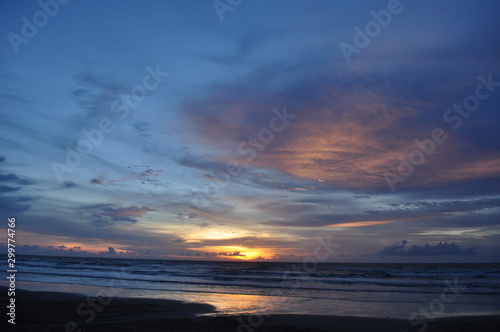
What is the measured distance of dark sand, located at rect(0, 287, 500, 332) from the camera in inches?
510

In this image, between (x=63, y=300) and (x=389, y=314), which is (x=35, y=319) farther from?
(x=389, y=314)

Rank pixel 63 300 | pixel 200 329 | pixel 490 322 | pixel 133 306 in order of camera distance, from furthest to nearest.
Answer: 1. pixel 63 300
2. pixel 133 306
3. pixel 490 322
4. pixel 200 329

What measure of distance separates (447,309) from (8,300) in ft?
79.2

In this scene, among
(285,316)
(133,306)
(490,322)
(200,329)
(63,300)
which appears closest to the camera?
(200,329)

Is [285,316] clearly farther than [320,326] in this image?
Yes

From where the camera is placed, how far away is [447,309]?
18.7 metres

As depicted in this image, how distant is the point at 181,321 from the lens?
1428 cm

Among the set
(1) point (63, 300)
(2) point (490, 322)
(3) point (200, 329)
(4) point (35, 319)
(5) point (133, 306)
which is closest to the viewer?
(3) point (200, 329)

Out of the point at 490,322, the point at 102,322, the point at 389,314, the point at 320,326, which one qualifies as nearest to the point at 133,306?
the point at 102,322

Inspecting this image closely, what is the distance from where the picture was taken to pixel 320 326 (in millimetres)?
14039

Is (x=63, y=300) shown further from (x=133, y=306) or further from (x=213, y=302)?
(x=213, y=302)

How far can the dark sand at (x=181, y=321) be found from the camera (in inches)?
510

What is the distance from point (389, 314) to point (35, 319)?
16.3 m

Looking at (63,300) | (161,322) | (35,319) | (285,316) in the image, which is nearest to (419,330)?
(285,316)
